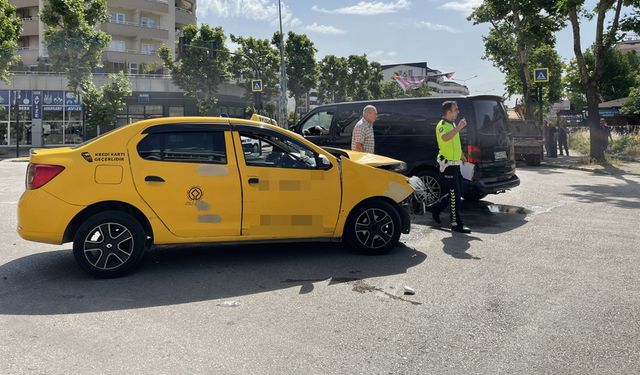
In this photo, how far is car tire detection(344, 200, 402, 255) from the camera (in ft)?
20.0

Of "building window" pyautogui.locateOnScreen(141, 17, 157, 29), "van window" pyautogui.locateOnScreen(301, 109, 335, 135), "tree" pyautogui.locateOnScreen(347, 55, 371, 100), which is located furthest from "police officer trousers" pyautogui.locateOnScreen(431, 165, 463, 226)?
"tree" pyautogui.locateOnScreen(347, 55, 371, 100)

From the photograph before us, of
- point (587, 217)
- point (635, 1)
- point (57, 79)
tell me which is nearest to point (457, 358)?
point (587, 217)

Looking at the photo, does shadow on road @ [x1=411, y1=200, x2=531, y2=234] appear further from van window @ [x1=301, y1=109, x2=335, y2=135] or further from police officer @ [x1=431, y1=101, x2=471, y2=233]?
van window @ [x1=301, y1=109, x2=335, y2=135]

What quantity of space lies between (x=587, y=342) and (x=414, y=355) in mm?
1315

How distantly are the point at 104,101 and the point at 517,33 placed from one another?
25.7m

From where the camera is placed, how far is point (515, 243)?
6.87 meters

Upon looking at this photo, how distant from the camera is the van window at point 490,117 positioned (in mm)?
8602

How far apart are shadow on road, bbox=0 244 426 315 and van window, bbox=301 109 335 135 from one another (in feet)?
12.9

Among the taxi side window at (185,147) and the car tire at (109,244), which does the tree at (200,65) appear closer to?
the taxi side window at (185,147)

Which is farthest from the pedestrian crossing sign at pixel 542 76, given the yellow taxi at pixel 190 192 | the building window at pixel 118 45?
the building window at pixel 118 45

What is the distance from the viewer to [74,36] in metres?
30.8

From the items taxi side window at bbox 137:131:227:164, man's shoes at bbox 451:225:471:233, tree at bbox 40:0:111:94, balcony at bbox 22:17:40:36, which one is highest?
balcony at bbox 22:17:40:36

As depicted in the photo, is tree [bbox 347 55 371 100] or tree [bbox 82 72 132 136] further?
tree [bbox 347 55 371 100]

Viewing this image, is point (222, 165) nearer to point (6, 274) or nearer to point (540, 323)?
point (6, 274)
